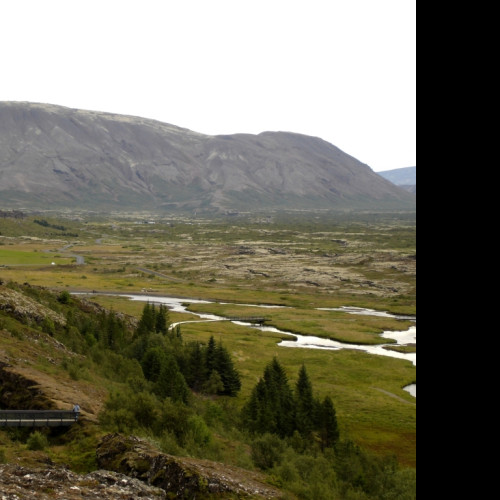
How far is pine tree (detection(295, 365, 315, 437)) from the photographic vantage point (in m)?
38.8

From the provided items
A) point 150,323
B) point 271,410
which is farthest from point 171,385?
point 150,323

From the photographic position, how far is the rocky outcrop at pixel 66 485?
15.6m

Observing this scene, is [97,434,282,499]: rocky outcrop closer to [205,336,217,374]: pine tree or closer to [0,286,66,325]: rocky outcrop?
[0,286,66,325]: rocky outcrop

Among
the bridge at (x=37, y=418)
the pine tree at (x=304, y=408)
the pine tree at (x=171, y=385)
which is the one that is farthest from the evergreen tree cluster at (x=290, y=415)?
the bridge at (x=37, y=418)

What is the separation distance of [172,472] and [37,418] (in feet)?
28.5

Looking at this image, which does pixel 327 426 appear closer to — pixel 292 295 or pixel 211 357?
pixel 211 357

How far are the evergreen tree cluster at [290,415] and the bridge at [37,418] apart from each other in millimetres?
15704

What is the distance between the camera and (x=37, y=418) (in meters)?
24.1

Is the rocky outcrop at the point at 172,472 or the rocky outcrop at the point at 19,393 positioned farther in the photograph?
the rocky outcrop at the point at 19,393

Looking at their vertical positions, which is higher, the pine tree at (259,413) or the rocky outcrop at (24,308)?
the rocky outcrop at (24,308)

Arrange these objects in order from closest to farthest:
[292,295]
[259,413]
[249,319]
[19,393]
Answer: [19,393] < [259,413] < [249,319] < [292,295]

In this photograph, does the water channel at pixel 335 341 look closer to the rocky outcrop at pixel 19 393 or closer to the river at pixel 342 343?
the river at pixel 342 343

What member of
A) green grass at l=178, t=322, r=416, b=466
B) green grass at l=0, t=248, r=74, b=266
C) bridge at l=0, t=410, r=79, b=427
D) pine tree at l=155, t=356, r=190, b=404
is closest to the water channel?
green grass at l=178, t=322, r=416, b=466
